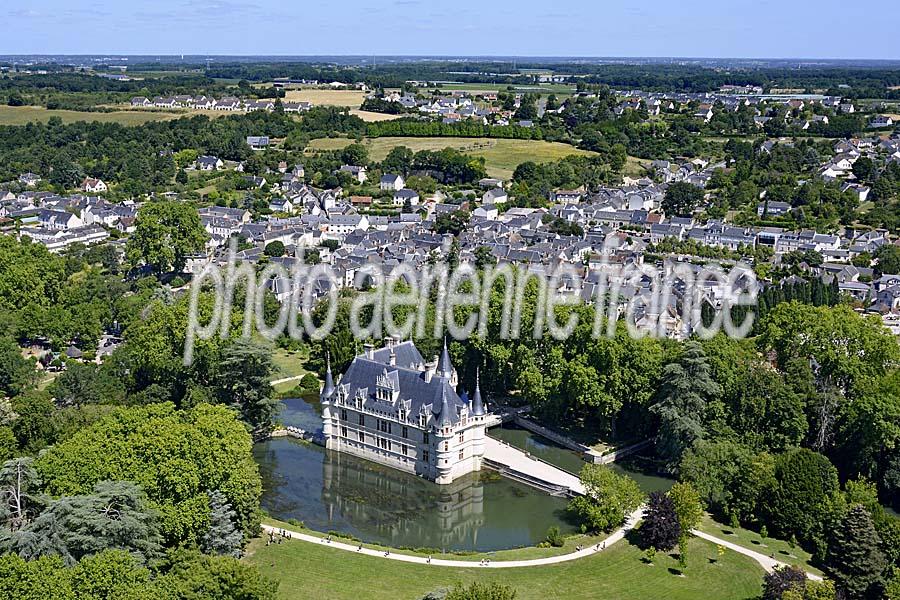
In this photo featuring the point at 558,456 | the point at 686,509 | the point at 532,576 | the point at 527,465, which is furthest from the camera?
the point at 558,456

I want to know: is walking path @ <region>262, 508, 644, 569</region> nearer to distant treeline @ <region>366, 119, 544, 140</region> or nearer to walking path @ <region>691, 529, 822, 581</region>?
walking path @ <region>691, 529, 822, 581</region>

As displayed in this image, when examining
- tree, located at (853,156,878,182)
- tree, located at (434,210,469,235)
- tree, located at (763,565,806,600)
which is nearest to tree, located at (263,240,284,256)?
tree, located at (434,210,469,235)

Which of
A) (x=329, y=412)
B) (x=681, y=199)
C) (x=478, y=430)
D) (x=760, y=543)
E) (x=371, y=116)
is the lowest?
(x=760, y=543)

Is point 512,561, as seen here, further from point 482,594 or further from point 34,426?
point 34,426

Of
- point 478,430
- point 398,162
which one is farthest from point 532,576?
point 398,162

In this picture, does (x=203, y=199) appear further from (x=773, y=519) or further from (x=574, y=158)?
(x=773, y=519)

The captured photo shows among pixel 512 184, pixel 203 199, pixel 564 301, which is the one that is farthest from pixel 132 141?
pixel 564 301

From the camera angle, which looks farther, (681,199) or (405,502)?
(681,199)
